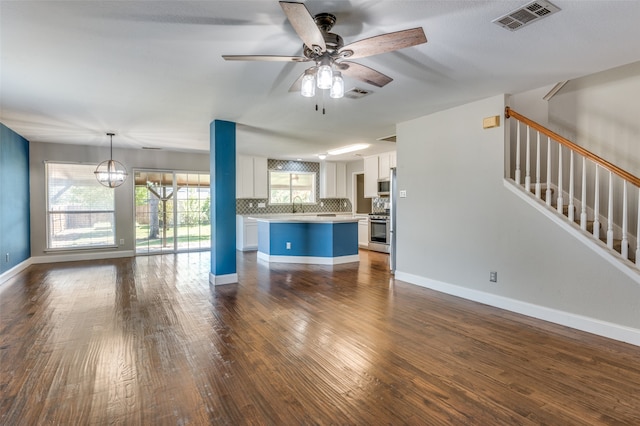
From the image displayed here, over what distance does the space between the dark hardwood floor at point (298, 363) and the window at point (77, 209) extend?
303 centimetres

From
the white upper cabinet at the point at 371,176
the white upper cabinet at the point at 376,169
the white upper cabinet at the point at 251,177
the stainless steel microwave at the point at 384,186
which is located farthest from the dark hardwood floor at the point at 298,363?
the white upper cabinet at the point at 251,177

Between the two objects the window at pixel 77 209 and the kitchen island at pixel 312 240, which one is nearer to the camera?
the kitchen island at pixel 312 240

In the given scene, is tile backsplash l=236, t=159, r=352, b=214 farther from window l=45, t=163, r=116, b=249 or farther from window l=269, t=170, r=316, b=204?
window l=45, t=163, r=116, b=249

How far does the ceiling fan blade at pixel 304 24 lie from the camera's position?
1.61 m

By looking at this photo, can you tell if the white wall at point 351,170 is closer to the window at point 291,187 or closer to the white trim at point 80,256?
the window at point 291,187

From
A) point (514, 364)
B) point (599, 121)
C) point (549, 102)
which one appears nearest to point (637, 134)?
point (599, 121)

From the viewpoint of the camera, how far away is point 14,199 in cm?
566

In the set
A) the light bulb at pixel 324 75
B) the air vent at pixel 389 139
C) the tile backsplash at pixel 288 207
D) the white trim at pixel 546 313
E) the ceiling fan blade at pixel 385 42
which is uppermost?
the air vent at pixel 389 139

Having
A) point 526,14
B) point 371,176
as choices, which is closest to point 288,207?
point 371,176

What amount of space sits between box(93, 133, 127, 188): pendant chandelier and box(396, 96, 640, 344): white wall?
6.01m

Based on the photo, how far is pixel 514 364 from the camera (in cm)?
247

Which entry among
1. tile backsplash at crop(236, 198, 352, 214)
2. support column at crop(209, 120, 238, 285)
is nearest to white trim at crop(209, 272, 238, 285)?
support column at crop(209, 120, 238, 285)

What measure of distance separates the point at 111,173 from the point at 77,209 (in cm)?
113

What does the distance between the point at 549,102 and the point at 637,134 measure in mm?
1075
